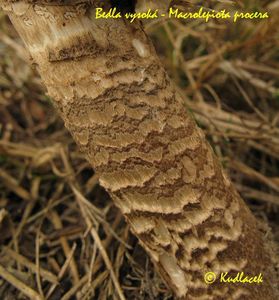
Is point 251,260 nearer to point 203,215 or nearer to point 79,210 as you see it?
point 203,215

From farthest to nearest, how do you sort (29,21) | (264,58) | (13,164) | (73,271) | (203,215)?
1. (264,58)
2. (13,164)
3. (73,271)
4. (203,215)
5. (29,21)

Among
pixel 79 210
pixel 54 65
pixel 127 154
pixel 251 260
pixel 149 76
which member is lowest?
pixel 251 260

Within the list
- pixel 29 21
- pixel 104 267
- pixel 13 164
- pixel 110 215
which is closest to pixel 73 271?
pixel 104 267

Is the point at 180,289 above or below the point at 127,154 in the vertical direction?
below

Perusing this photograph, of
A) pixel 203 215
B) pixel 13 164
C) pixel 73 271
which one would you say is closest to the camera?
pixel 203 215

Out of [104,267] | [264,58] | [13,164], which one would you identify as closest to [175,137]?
[104,267]

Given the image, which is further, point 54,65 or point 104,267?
point 104,267
